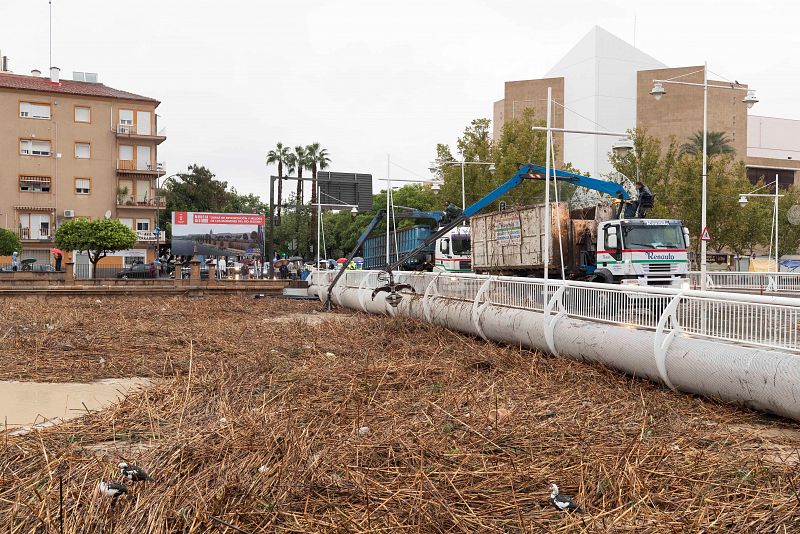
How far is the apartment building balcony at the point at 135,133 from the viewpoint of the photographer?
202 feet

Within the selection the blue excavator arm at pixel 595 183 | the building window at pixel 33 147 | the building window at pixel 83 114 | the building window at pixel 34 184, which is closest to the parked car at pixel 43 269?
the building window at pixel 34 184

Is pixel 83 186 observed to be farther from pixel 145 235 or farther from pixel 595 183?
pixel 595 183

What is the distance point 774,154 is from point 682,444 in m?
81.2

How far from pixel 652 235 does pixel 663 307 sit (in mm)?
11203

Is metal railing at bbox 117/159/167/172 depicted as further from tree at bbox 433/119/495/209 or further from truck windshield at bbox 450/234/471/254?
truck windshield at bbox 450/234/471/254

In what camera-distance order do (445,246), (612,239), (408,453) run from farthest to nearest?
(445,246) < (612,239) < (408,453)

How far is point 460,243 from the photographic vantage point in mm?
27953

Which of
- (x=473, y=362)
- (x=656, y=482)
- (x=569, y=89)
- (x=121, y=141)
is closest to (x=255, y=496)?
(x=656, y=482)

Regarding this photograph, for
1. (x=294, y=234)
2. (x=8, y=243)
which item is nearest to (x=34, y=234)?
(x=8, y=243)

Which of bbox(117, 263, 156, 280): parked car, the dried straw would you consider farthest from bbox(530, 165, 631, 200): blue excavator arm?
bbox(117, 263, 156, 280): parked car

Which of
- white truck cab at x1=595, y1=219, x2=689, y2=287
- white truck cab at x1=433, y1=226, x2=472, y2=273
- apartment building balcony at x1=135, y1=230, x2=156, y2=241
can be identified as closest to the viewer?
white truck cab at x1=595, y1=219, x2=689, y2=287

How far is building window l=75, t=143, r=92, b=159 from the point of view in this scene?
60375 millimetres

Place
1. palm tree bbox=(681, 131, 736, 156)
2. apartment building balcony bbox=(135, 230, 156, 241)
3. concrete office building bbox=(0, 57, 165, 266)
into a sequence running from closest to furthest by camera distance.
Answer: concrete office building bbox=(0, 57, 165, 266) < palm tree bbox=(681, 131, 736, 156) < apartment building balcony bbox=(135, 230, 156, 241)

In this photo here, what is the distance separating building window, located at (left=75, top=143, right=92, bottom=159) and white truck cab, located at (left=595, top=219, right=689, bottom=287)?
52.4 meters
